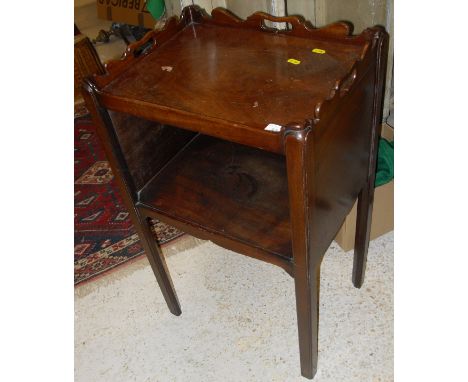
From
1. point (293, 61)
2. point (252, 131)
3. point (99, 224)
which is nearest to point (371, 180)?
point (293, 61)

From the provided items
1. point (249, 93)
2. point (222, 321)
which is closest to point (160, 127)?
point (249, 93)

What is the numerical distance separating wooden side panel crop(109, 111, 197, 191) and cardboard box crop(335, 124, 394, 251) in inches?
24.4

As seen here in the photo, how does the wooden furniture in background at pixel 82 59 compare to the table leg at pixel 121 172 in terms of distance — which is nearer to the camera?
the table leg at pixel 121 172

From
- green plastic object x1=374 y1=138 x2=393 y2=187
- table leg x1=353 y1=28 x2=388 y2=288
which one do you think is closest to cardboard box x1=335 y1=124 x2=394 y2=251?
green plastic object x1=374 y1=138 x2=393 y2=187

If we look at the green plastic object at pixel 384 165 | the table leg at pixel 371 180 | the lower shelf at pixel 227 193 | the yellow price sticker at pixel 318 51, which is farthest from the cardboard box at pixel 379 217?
the yellow price sticker at pixel 318 51

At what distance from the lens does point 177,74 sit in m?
1.00

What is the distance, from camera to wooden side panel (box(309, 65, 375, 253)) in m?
0.85

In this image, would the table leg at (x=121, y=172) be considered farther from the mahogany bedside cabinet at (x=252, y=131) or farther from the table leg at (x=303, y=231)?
the table leg at (x=303, y=231)

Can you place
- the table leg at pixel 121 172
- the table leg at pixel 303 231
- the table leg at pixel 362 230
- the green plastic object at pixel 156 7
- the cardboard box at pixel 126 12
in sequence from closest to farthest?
the table leg at pixel 303 231 → the table leg at pixel 121 172 → the table leg at pixel 362 230 → the green plastic object at pixel 156 7 → the cardboard box at pixel 126 12

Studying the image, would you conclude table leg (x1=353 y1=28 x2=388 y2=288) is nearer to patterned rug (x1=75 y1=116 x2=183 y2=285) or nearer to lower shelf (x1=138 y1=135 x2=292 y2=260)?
lower shelf (x1=138 y1=135 x2=292 y2=260)

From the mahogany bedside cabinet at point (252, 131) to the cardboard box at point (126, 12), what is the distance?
190 cm

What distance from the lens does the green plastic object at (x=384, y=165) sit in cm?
147

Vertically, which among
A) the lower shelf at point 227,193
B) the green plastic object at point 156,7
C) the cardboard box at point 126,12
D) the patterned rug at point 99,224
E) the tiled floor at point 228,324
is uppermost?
the green plastic object at point 156,7

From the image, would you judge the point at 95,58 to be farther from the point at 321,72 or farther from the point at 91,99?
the point at 321,72
